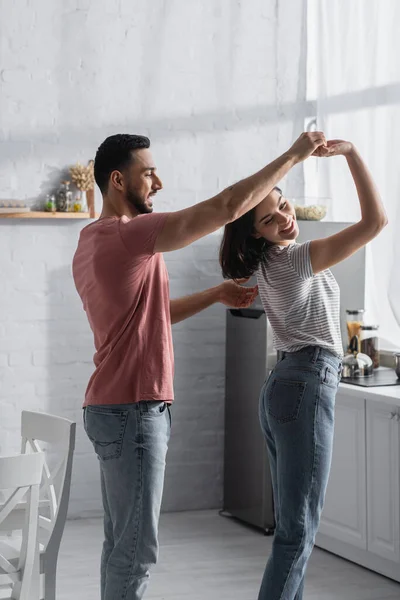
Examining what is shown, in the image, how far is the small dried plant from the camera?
15.4 feet

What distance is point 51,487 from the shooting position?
9.01ft

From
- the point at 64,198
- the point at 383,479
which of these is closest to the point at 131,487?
the point at 383,479

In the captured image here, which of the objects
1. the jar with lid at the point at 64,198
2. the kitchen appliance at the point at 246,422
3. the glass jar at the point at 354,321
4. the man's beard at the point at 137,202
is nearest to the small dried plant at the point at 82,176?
the jar with lid at the point at 64,198

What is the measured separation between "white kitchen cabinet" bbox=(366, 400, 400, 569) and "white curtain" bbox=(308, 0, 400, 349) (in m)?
0.88

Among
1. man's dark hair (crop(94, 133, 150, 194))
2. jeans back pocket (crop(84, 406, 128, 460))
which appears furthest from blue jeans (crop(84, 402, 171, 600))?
man's dark hair (crop(94, 133, 150, 194))

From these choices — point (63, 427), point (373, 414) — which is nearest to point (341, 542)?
point (373, 414)

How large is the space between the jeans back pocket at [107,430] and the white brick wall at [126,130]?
7.75 ft

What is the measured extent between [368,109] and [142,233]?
279 cm

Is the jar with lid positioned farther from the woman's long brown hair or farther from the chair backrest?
the woman's long brown hair

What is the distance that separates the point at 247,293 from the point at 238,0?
290cm

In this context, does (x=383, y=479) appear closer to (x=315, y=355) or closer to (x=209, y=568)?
(x=209, y=568)

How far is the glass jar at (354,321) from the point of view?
14.5 ft

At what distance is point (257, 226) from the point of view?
2543 millimetres

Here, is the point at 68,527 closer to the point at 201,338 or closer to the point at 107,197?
the point at 201,338
